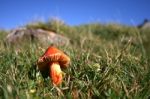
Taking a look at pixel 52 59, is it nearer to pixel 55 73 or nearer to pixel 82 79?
pixel 55 73

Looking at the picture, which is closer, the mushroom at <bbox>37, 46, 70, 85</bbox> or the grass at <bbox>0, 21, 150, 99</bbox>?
the grass at <bbox>0, 21, 150, 99</bbox>

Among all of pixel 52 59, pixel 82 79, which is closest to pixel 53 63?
pixel 52 59

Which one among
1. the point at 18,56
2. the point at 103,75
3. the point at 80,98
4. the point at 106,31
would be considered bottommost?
the point at 80,98

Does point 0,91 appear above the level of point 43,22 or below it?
below

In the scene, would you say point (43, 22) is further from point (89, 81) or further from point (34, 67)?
point (89, 81)

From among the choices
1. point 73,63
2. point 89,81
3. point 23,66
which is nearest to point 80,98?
point 89,81

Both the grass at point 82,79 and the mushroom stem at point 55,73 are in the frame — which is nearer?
the grass at point 82,79

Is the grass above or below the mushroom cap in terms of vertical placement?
below
